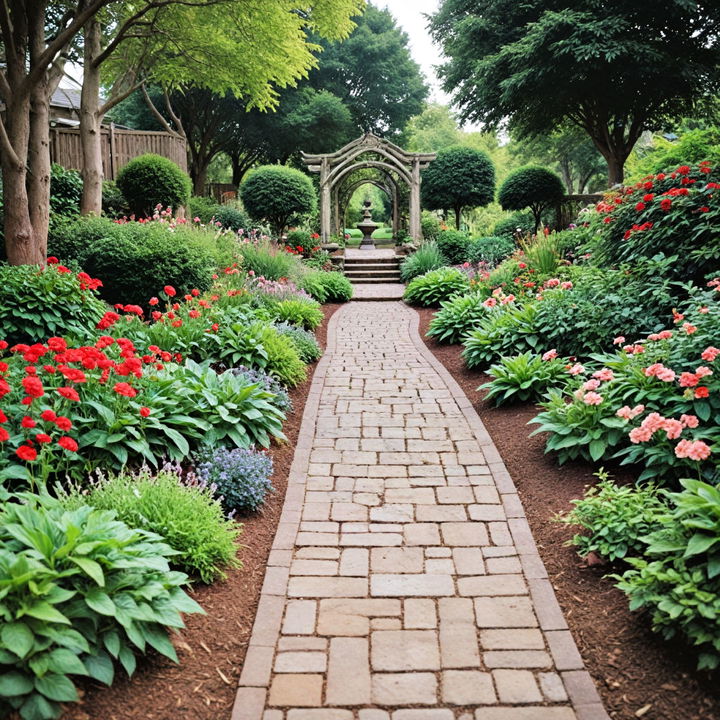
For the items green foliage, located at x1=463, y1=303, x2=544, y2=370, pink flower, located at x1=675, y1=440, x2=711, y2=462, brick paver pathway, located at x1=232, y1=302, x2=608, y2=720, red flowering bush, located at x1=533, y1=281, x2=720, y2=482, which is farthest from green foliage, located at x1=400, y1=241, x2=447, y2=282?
pink flower, located at x1=675, y1=440, x2=711, y2=462

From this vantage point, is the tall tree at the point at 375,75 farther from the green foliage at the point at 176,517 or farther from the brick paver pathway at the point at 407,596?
the green foliage at the point at 176,517

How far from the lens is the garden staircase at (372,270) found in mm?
15898

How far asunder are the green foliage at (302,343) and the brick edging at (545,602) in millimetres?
2653

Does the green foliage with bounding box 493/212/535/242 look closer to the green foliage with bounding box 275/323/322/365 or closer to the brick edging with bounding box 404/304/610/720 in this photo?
the green foliage with bounding box 275/323/322/365

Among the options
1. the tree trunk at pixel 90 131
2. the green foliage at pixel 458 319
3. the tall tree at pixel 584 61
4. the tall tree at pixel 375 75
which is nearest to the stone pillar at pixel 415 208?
the tall tree at pixel 584 61

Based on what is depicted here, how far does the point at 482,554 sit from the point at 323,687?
4.23 ft

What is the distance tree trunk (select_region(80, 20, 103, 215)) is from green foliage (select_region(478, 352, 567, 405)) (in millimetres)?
8640

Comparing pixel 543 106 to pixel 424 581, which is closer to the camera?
pixel 424 581

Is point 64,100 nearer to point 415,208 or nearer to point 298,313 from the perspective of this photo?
point 415,208

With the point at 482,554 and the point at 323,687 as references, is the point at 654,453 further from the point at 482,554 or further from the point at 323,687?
the point at 323,687

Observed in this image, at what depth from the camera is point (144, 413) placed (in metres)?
3.71

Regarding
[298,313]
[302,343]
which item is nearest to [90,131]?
[298,313]

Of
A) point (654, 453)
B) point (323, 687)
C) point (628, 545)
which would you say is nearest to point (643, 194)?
point (654, 453)

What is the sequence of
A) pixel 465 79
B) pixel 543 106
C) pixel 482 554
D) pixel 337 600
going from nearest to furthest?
pixel 337 600 → pixel 482 554 → pixel 543 106 → pixel 465 79
